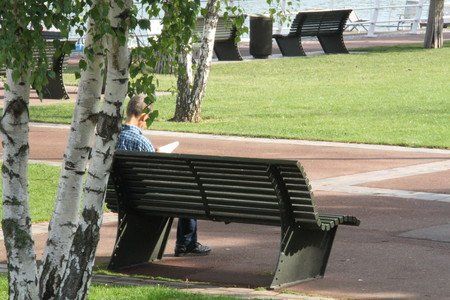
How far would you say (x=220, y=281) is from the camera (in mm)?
8141

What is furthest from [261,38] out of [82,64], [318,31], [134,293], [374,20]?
[82,64]

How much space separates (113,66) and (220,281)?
2.93 m

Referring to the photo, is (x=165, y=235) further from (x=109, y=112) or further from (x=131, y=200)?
(x=109, y=112)

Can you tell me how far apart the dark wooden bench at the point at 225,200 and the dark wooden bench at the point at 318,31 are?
23031mm

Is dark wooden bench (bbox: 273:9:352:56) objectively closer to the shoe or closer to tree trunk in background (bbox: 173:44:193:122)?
tree trunk in background (bbox: 173:44:193:122)

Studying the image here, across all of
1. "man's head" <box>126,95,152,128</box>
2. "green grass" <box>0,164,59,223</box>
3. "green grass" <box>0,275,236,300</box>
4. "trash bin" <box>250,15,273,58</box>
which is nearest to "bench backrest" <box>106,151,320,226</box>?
"man's head" <box>126,95,152,128</box>

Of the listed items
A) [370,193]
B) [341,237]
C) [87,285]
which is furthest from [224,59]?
[87,285]

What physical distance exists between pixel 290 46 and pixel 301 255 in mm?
23811

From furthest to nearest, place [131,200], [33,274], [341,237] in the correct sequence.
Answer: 1. [341,237]
2. [131,200]
3. [33,274]

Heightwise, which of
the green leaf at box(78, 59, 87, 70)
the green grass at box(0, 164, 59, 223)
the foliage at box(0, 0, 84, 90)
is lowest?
the green grass at box(0, 164, 59, 223)

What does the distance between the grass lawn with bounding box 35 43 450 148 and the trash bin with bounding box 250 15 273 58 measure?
4.05 feet

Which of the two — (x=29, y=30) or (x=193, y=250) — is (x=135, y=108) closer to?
(x=193, y=250)

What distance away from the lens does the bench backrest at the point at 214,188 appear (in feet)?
25.7

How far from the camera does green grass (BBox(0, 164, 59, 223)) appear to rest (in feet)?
35.2
